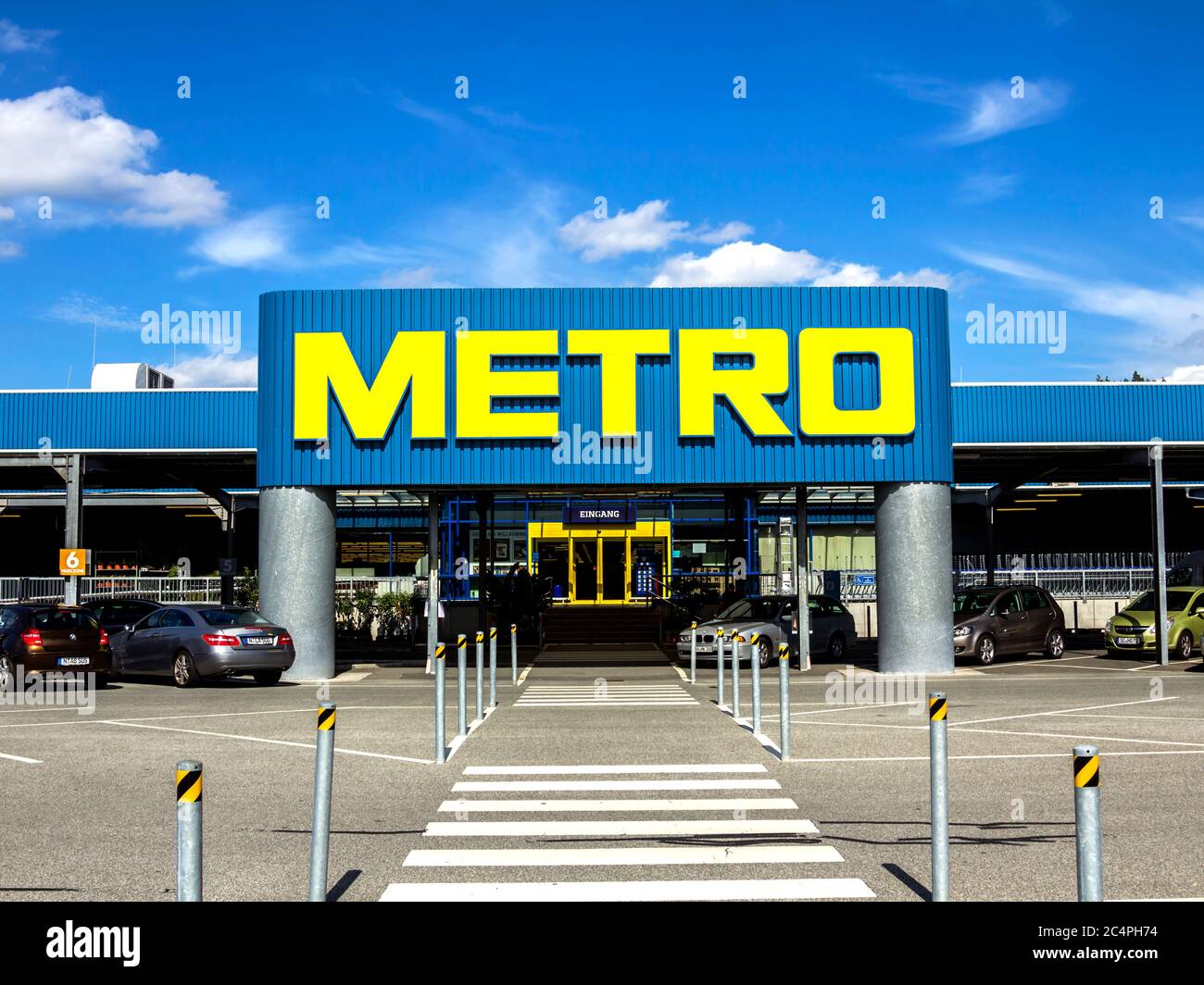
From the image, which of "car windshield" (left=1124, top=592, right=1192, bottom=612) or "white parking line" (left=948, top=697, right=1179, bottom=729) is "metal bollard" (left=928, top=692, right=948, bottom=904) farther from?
"car windshield" (left=1124, top=592, right=1192, bottom=612)

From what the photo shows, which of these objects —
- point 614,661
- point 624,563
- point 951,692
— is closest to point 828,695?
point 951,692

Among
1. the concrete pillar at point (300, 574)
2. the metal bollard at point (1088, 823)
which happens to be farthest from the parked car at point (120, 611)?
the metal bollard at point (1088, 823)

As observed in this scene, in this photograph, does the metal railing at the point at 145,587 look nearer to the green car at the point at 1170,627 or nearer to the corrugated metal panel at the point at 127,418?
the corrugated metal panel at the point at 127,418

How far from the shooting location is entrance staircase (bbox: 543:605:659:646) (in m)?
37.3

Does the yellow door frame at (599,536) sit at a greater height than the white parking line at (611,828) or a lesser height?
greater

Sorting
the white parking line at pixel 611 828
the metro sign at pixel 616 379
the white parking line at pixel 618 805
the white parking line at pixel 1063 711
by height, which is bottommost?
the white parking line at pixel 1063 711

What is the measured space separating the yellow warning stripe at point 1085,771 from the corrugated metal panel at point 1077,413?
27675 millimetres

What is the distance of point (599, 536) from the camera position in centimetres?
4338

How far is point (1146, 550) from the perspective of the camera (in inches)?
2189

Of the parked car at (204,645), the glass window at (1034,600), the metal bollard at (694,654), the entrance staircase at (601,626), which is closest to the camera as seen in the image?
the parked car at (204,645)

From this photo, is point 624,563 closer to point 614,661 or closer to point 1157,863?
point 614,661

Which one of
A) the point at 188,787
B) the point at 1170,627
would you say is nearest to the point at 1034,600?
the point at 1170,627

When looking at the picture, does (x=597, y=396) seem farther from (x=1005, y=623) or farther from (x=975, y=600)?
(x=1005, y=623)

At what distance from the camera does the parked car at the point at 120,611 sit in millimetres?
26391
